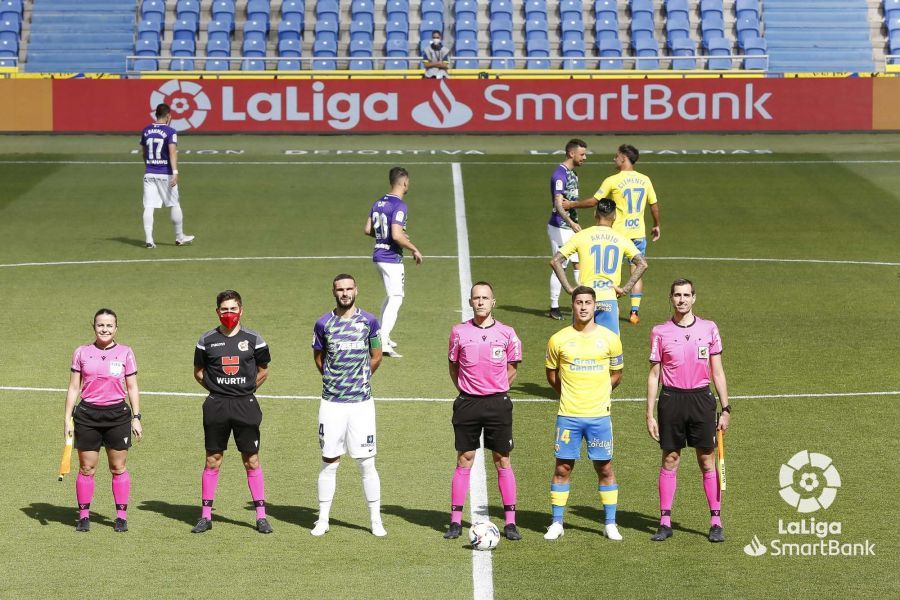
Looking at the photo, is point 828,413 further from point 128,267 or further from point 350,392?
point 128,267

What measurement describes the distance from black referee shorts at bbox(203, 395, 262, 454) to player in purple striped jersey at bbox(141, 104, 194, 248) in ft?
41.9

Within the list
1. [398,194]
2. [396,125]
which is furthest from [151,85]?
[398,194]

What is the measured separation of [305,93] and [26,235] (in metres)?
11.5

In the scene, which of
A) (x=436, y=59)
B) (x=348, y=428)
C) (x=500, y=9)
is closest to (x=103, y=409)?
(x=348, y=428)

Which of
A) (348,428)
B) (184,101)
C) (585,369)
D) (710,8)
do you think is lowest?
(348,428)

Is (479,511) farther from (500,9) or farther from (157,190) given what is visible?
(500,9)

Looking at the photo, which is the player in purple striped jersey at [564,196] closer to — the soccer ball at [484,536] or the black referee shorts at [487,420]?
the black referee shorts at [487,420]

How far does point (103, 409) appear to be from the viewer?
11.7 meters

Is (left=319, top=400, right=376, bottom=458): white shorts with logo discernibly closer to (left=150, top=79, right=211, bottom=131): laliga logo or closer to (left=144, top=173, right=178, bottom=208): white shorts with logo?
(left=144, top=173, right=178, bottom=208): white shorts with logo

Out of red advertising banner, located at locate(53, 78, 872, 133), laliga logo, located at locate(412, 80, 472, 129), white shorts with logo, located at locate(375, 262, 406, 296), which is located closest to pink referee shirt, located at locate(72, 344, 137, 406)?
white shorts with logo, located at locate(375, 262, 406, 296)

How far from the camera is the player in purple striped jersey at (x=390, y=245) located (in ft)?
57.5

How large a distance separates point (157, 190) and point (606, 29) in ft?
76.6

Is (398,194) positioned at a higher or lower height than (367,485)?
higher

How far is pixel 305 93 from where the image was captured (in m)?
36.2
